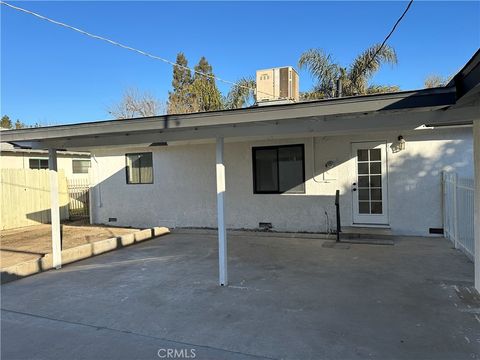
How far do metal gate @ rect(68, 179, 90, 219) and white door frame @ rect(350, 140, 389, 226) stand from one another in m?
10.9

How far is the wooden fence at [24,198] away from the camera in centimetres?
1153

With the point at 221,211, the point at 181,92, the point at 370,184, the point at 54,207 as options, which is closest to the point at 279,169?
the point at 370,184

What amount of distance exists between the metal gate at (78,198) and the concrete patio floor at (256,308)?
872 cm

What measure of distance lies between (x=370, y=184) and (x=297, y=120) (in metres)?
4.68

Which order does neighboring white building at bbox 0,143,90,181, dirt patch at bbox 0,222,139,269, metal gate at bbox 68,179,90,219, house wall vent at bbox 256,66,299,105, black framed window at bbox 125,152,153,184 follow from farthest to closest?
metal gate at bbox 68,179,90,219 < neighboring white building at bbox 0,143,90,181 < black framed window at bbox 125,152,153,184 < house wall vent at bbox 256,66,299,105 < dirt patch at bbox 0,222,139,269

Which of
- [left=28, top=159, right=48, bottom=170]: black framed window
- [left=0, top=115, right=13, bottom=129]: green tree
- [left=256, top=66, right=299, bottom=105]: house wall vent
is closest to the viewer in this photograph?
[left=256, top=66, right=299, bottom=105]: house wall vent

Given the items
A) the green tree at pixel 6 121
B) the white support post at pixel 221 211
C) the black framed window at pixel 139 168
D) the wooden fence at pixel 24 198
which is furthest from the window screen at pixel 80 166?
the green tree at pixel 6 121

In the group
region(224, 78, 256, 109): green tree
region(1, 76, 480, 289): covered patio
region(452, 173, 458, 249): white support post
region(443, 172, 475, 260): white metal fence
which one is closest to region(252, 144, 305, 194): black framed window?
region(443, 172, 475, 260): white metal fence

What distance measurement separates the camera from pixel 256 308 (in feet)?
13.6

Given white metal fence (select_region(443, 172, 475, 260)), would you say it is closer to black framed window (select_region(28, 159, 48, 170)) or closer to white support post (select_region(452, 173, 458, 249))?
white support post (select_region(452, 173, 458, 249))

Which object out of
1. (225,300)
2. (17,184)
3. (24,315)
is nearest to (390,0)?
(225,300)

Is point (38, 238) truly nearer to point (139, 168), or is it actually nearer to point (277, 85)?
point (139, 168)

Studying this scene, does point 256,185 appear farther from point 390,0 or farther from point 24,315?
point 24,315

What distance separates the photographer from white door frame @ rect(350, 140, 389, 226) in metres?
8.16
